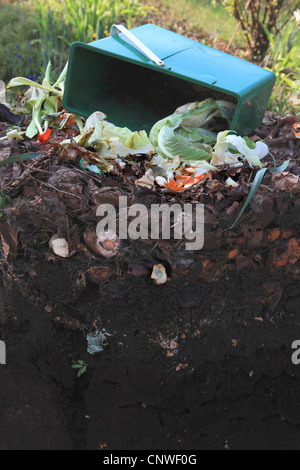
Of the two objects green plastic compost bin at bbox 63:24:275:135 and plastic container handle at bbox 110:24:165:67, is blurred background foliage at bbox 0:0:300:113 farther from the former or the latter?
plastic container handle at bbox 110:24:165:67

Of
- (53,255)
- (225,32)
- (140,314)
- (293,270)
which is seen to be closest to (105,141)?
(53,255)

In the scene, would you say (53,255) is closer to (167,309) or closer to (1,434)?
(167,309)

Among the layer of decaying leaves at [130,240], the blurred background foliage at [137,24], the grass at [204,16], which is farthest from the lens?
the grass at [204,16]

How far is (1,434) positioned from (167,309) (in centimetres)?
78

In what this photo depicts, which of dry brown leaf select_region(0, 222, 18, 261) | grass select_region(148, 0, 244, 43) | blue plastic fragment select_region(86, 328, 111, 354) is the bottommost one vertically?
blue plastic fragment select_region(86, 328, 111, 354)

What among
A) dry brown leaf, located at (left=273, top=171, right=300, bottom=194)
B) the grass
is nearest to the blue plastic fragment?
dry brown leaf, located at (left=273, top=171, right=300, bottom=194)

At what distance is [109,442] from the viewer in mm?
1687

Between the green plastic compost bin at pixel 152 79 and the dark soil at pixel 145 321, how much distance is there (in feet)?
1.10

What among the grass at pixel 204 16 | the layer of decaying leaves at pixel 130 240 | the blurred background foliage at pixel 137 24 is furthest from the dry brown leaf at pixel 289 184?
the grass at pixel 204 16

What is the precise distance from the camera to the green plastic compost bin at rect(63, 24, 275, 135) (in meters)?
1.77

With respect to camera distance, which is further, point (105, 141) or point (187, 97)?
point (187, 97)

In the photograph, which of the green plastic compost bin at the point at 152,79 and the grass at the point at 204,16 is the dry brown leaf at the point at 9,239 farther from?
the grass at the point at 204,16

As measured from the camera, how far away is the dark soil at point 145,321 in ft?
4.96

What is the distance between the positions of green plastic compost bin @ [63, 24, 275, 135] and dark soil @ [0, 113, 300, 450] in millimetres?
334
